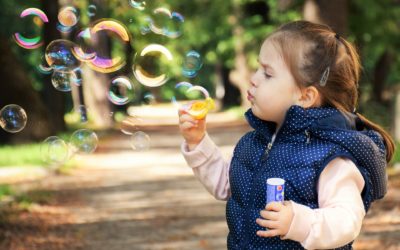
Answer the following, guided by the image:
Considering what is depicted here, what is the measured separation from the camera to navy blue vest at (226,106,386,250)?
2.54 meters

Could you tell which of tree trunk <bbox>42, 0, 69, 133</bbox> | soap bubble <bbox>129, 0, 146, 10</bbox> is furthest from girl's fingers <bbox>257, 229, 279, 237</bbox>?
tree trunk <bbox>42, 0, 69, 133</bbox>

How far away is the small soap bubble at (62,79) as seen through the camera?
208 inches

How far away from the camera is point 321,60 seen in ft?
8.54

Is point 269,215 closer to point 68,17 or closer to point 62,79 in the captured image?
point 62,79

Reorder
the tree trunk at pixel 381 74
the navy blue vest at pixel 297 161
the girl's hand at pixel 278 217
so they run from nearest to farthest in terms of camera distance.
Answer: the girl's hand at pixel 278 217
the navy blue vest at pixel 297 161
the tree trunk at pixel 381 74

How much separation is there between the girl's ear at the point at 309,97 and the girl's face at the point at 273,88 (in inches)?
0.6

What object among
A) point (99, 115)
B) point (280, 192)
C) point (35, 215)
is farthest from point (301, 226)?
point (99, 115)

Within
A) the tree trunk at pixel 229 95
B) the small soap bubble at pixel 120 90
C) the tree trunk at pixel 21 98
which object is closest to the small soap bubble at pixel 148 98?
the small soap bubble at pixel 120 90

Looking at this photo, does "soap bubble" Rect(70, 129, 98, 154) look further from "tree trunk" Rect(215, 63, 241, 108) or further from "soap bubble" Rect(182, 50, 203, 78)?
"tree trunk" Rect(215, 63, 241, 108)

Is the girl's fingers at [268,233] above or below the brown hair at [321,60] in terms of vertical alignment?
below

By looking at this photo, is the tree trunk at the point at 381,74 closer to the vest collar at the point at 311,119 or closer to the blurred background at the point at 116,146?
the blurred background at the point at 116,146

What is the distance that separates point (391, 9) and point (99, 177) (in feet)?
28.7

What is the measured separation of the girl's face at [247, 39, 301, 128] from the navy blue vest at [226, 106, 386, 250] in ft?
0.19

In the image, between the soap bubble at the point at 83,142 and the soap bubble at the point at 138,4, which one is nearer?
the soap bubble at the point at 138,4
